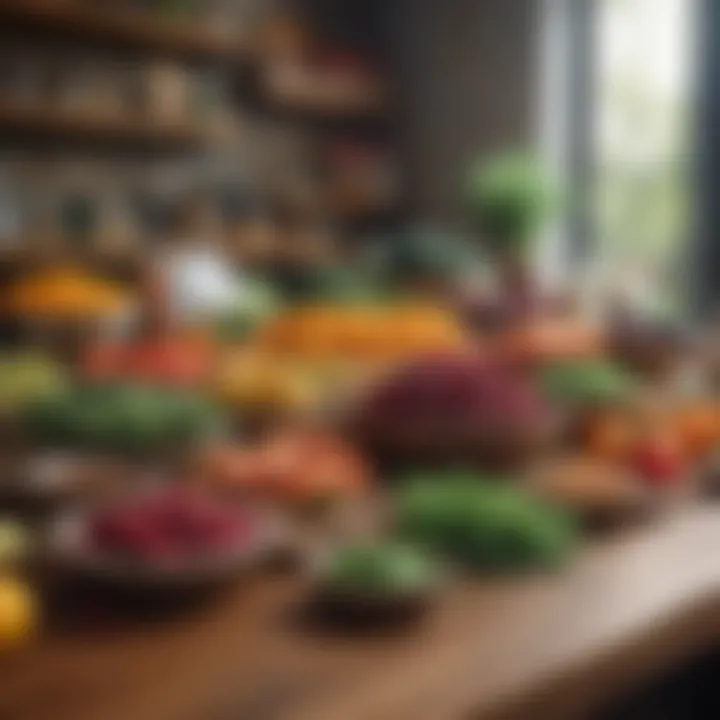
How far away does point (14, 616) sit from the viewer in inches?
36.2

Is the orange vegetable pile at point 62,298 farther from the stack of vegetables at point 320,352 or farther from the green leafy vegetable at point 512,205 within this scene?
the green leafy vegetable at point 512,205

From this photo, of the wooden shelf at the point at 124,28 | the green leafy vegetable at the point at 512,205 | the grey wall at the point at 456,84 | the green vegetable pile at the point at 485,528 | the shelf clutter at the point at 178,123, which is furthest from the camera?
the grey wall at the point at 456,84

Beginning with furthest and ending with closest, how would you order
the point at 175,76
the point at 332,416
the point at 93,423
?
the point at 175,76 < the point at 332,416 < the point at 93,423

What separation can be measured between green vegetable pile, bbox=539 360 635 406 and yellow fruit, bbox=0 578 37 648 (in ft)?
2.75

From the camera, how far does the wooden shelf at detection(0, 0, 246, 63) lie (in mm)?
3516

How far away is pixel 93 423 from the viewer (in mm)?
1438

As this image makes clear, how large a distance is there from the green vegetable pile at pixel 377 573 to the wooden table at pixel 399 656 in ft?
0.08

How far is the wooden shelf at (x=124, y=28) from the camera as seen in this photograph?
138 inches

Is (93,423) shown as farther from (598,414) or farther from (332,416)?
(598,414)

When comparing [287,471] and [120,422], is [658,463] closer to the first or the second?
[287,471]

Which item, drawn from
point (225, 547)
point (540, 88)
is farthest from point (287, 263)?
point (225, 547)

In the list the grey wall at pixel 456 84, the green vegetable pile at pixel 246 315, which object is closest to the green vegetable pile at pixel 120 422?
the green vegetable pile at pixel 246 315

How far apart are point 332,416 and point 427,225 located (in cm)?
300

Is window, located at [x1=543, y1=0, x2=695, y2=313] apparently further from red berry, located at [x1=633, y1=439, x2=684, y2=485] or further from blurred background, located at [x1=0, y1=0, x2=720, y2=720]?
red berry, located at [x1=633, y1=439, x2=684, y2=485]
